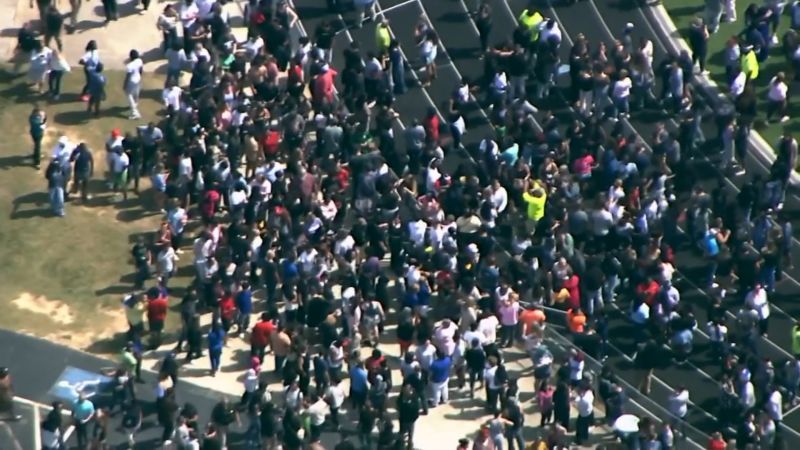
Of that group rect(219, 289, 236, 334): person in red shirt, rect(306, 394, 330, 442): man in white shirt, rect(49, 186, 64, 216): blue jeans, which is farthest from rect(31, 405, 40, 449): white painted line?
rect(49, 186, 64, 216): blue jeans

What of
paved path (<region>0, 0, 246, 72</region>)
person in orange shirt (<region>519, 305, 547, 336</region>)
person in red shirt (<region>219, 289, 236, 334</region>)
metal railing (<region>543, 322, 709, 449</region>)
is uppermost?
paved path (<region>0, 0, 246, 72</region>)

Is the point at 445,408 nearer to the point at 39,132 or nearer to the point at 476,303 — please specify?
the point at 476,303

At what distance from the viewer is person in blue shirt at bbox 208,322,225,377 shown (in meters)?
48.6

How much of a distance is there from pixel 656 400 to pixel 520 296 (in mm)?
3524

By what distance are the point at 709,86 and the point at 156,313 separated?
15840 mm

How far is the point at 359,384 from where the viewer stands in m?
48.0

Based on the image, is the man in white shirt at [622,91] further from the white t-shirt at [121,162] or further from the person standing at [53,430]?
the person standing at [53,430]

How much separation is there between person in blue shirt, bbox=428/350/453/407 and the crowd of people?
0.09m

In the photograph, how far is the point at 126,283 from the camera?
170 feet

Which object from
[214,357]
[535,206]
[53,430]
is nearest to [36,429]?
[53,430]

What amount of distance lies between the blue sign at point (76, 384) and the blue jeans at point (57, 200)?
4.77m

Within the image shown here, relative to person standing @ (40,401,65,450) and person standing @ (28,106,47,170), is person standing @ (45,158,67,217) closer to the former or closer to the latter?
person standing @ (28,106,47,170)

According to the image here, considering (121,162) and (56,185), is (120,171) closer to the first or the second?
(121,162)

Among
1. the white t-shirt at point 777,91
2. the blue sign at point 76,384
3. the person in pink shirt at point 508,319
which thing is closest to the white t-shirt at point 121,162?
the blue sign at point 76,384
